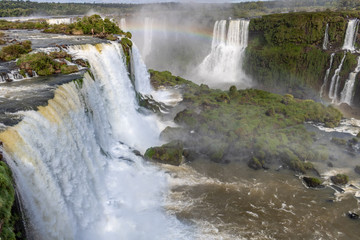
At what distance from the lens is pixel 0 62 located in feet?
48.2

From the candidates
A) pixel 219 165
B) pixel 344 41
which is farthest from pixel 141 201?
pixel 344 41

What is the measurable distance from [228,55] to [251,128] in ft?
70.5

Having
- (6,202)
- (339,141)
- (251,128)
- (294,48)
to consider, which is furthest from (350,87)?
(6,202)

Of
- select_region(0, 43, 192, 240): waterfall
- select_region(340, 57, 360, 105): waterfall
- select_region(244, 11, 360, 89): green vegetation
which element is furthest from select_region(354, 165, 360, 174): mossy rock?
select_region(244, 11, 360, 89): green vegetation

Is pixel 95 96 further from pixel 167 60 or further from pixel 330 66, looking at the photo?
pixel 167 60

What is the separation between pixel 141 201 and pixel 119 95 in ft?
26.4

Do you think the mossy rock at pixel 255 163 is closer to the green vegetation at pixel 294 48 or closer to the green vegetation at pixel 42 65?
the green vegetation at pixel 42 65

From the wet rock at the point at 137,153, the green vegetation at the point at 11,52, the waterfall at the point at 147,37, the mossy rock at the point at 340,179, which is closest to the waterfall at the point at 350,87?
the mossy rock at the point at 340,179

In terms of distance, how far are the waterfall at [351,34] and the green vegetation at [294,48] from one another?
1.44 ft

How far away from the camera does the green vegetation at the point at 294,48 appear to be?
3031 centimetres

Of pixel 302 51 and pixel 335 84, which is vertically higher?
pixel 302 51

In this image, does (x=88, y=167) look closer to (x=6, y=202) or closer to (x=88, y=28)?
(x=6, y=202)

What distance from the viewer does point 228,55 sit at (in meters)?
37.8

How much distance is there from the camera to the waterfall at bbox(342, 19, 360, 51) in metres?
29.1
